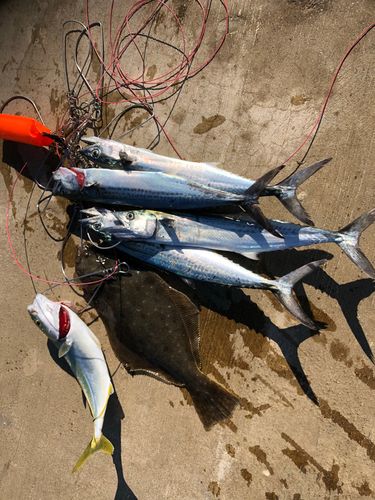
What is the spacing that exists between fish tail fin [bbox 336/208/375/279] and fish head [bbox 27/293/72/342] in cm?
358

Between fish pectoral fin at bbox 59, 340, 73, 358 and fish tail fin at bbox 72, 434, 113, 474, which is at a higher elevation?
Result: fish pectoral fin at bbox 59, 340, 73, 358

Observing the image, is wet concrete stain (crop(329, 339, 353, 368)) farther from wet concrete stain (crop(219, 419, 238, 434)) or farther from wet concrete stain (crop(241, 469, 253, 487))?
wet concrete stain (crop(241, 469, 253, 487))

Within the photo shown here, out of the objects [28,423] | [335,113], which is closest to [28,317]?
[28,423]

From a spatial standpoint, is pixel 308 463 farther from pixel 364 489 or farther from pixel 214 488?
pixel 214 488

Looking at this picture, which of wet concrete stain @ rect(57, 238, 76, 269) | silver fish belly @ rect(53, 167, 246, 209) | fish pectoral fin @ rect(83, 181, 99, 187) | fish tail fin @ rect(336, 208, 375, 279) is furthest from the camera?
wet concrete stain @ rect(57, 238, 76, 269)

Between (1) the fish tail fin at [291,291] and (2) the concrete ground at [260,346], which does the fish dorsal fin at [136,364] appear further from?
(1) the fish tail fin at [291,291]

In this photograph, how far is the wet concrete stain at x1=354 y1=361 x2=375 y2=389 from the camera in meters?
3.31

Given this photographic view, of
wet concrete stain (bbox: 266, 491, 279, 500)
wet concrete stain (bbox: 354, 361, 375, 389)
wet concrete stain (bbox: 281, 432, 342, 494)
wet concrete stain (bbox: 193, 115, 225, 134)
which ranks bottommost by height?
wet concrete stain (bbox: 266, 491, 279, 500)

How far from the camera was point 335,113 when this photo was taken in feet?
11.3

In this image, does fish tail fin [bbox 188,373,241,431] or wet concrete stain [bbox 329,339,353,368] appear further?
wet concrete stain [bbox 329,339,353,368]

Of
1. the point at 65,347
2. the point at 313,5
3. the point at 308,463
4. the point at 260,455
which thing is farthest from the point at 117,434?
A: the point at 313,5

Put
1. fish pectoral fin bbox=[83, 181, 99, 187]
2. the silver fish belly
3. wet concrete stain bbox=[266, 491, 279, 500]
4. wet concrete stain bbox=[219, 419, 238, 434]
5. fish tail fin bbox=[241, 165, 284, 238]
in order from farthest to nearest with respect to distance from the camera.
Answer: wet concrete stain bbox=[219, 419, 238, 434] → wet concrete stain bbox=[266, 491, 279, 500] → fish pectoral fin bbox=[83, 181, 99, 187] → the silver fish belly → fish tail fin bbox=[241, 165, 284, 238]

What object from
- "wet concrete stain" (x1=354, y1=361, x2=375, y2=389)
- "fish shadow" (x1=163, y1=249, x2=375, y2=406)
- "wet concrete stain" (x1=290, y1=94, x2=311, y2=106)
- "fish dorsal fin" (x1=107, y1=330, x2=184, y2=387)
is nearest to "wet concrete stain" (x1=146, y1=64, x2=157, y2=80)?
"wet concrete stain" (x1=290, y1=94, x2=311, y2=106)

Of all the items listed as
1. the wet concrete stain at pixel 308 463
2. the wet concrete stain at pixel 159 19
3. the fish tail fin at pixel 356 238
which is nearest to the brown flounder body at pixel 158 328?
the wet concrete stain at pixel 308 463
